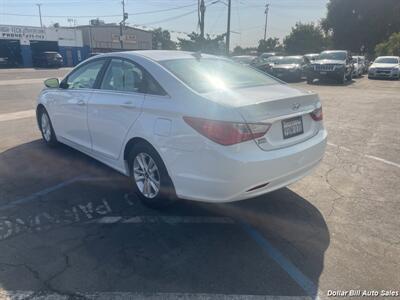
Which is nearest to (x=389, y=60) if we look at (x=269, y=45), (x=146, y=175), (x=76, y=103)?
(x=76, y=103)

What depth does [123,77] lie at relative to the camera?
4.12 meters

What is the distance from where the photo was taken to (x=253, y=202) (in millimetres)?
4016

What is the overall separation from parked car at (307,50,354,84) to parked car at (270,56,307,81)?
1.06m

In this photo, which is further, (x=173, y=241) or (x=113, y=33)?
(x=113, y=33)

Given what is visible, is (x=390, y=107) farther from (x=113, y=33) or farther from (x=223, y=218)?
(x=113, y=33)

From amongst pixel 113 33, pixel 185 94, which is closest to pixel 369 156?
pixel 185 94

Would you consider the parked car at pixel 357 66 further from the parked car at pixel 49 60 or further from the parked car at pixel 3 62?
the parked car at pixel 3 62

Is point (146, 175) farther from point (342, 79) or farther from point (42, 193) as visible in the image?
point (342, 79)

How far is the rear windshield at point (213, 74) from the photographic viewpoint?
352 cm

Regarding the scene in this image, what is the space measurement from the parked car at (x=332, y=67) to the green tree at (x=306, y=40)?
4459cm

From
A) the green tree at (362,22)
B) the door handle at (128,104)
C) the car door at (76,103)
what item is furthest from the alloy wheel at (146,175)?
the green tree at (362,22)

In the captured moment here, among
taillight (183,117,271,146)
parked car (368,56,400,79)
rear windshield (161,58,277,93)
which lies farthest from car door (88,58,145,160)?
parked car (368,56,400,79)

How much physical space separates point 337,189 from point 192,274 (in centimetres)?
249

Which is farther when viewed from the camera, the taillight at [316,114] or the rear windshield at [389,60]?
the rear windshield at [389,60]
